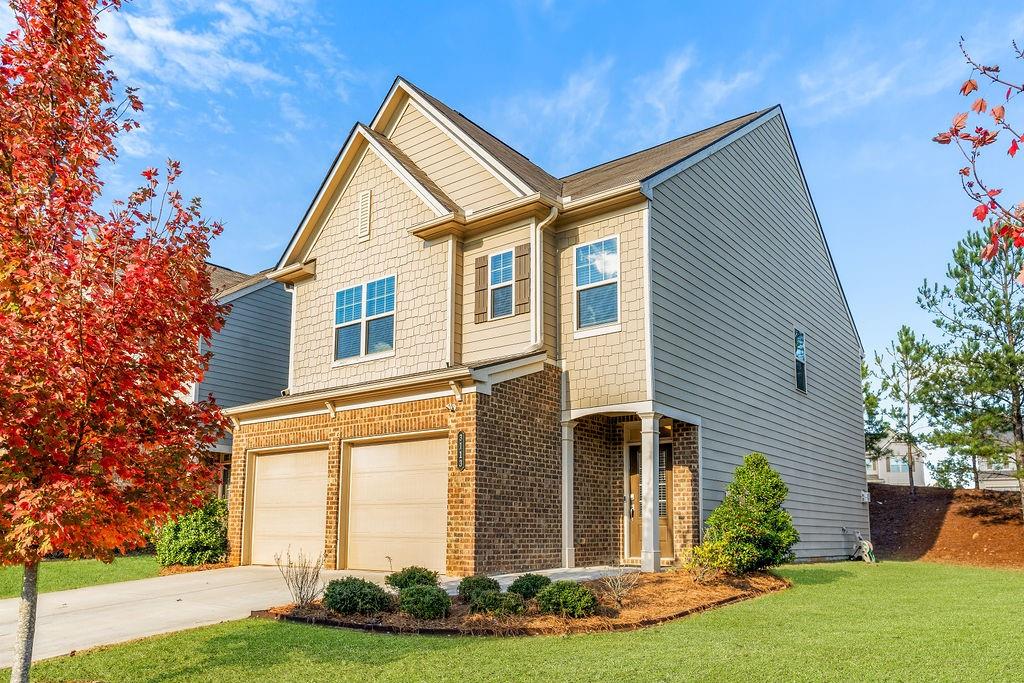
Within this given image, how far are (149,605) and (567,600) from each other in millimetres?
6195

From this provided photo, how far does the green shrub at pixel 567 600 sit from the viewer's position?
9102mm

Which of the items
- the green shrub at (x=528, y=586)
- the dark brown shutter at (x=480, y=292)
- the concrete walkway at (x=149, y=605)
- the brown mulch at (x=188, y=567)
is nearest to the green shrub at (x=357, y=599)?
the concrete walkway at (x=149, y=605)

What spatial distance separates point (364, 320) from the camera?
1719 cm

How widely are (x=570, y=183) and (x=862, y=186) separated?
9.12m

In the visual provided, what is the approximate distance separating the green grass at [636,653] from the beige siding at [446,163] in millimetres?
8964

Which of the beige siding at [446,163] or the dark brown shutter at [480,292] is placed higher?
the beige siding at [446,163]

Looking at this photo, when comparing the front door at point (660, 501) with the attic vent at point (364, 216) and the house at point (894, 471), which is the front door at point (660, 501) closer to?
the attic vent at point (364, 216)

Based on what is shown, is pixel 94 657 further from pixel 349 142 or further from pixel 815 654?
pixel 349 142

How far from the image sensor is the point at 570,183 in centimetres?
1825

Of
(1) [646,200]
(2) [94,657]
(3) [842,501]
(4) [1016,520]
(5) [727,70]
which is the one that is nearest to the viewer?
(2) [94,657]

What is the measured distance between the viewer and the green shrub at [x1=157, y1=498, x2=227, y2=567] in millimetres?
16812

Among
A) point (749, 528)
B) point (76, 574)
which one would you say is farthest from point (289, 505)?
Result: point (749, 528)

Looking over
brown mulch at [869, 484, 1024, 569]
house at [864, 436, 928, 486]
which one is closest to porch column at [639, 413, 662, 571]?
brown mulch at [869, 484, 1024, 569]

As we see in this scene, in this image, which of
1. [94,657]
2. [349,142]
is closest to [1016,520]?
[349,142]
